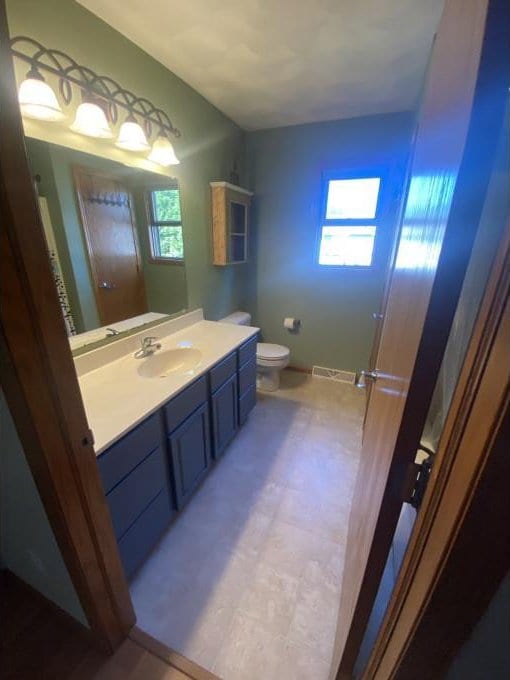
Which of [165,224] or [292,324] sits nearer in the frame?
[165,224]

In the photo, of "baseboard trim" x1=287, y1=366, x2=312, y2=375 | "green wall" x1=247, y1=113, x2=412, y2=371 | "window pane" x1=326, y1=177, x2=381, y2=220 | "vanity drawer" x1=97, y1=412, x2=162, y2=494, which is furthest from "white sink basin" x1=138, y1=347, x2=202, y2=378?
"window pane" x1=326, y1=177, x2=381, y2=220

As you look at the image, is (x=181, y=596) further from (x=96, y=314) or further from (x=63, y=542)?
(x=96, y=314)

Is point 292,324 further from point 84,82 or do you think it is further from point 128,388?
point 84,82

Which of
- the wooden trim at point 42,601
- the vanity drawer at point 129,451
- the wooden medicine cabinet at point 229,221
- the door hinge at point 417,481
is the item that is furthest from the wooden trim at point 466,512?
the wooden medicine cabinet at point 229,221

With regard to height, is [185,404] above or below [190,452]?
above

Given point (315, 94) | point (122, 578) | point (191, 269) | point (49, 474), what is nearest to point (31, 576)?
point (122, 578)

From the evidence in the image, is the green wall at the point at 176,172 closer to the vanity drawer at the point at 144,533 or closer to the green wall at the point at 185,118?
the green wall at the point at 185,118

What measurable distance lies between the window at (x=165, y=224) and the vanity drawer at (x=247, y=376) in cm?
94

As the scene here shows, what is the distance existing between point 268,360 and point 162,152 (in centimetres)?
176

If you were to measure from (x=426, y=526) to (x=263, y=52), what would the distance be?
88.1 inches

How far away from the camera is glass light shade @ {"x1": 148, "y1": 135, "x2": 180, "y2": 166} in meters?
1.66

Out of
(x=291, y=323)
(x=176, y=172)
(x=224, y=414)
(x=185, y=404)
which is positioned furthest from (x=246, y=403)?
(x=176, y=172)

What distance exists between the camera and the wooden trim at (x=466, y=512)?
333 millimetres

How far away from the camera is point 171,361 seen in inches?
70.8
